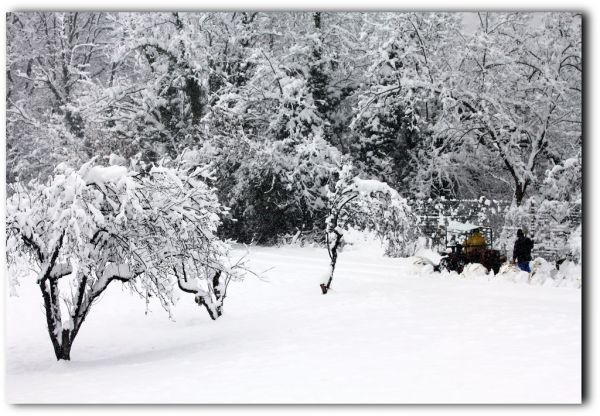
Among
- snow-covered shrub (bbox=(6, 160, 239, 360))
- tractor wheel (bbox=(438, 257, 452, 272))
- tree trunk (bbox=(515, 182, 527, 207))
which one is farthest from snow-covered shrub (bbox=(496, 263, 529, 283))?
snow-covered shrub (bbox=(6, 160, 239, 360))

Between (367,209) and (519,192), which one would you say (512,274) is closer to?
(519,192)

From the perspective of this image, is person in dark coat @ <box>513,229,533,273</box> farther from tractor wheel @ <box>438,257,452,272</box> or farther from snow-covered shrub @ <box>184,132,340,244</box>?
snow-covered shrub @ <box>184,132,340,244</box>

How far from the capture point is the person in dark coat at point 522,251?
888cm

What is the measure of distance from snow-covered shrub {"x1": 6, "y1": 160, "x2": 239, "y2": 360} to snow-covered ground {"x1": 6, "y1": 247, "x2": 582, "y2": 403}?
0.80 m

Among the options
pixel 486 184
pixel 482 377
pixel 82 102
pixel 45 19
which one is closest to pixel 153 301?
pixel 82 102

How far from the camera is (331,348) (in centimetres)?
609

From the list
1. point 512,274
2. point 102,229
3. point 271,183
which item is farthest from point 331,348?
point 271,183

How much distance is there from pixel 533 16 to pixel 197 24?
532 centimetres

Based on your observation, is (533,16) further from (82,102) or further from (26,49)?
(82,102)

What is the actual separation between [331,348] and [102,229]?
2.45 meters

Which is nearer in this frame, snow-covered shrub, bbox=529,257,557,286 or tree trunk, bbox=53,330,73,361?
tree trunk, bbox=53,330,73,361

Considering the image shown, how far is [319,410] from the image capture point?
4.98 metres

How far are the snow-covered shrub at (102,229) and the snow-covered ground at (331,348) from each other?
2.61 feet

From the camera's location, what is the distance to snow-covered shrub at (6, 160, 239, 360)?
234 inches
